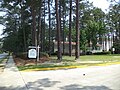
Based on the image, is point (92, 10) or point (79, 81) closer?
point (79, 81)

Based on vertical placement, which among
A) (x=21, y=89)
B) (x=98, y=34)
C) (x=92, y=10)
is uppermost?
(x=92, y=10)

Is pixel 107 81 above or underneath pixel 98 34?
underneath

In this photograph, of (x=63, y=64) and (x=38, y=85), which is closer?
(x=38, y=85)

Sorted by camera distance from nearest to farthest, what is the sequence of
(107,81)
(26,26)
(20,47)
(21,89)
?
(21,89)
(107,81)
(26,26)
(20,47)

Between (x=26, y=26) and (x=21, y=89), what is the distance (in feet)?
151

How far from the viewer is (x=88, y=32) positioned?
69.0 m

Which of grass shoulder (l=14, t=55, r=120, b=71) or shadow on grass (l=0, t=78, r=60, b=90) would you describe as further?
grass shoulder (l=14, t=55, r=120, b=71)

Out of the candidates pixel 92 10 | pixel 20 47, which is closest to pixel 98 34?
pixel 92 10

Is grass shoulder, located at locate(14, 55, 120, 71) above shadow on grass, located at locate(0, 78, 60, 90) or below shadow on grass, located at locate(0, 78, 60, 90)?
above

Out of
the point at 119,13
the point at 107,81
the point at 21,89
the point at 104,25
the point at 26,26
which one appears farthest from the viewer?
the point at 104,25

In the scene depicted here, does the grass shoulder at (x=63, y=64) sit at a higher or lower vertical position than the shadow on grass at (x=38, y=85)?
higher

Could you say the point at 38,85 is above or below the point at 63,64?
below

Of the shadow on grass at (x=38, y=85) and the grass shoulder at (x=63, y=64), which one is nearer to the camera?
the shadow on grass at (x=38, y=85)

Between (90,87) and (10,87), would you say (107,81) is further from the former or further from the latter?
(10,87)
